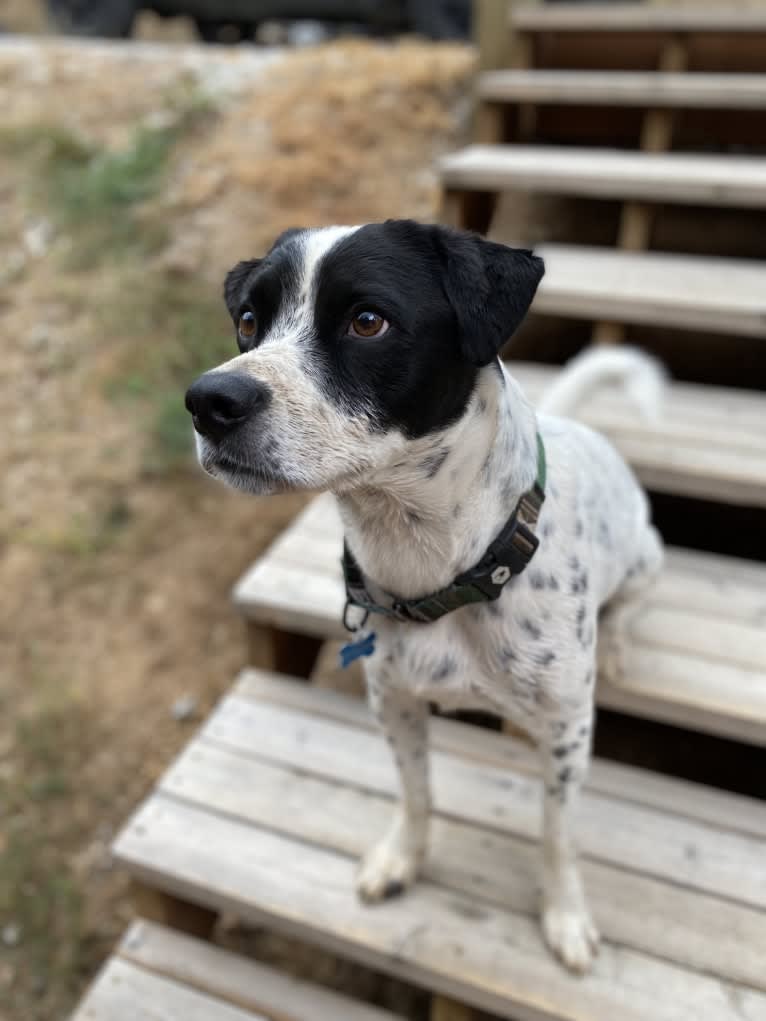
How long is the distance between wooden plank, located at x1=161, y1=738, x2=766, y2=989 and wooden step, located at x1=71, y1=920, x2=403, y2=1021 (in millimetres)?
301

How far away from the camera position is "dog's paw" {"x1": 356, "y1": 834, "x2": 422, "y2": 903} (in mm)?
1683

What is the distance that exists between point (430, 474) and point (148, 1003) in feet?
4.41

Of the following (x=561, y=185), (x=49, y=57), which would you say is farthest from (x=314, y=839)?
(x=49, y=57)

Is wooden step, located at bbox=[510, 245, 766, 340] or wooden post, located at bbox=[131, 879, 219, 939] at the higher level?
wooden step, located at bbox=[510, 245, 766, 340]

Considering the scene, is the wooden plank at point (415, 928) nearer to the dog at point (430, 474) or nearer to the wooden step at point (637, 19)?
the dog at point (430, 474)

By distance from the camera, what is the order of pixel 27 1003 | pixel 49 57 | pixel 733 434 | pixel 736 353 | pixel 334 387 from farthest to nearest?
1. pixel 49 57
2. pixel 736 353
3. pixel 733 434
4. pixel 27 1003
5. pixel 334 387

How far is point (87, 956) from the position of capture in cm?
222

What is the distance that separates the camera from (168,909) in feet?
6.28

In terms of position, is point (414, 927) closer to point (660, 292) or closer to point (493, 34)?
point (660, 292)

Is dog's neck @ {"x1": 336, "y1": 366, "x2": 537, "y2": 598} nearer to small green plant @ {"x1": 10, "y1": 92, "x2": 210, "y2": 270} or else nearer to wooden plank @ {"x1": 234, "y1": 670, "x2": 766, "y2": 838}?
wooden plank @ {"x1": 234, "y1": 670, "x2": 766, "y2": 838}

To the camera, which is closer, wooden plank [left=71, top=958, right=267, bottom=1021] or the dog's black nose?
the dog's black nose

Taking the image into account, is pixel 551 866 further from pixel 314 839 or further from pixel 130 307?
pixel 130 307

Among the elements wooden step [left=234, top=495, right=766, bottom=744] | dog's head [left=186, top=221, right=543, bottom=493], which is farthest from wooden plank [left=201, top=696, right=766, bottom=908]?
dog's head [left=186, top=221, right=543, bottom=493]

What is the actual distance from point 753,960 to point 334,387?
4.38 feet
